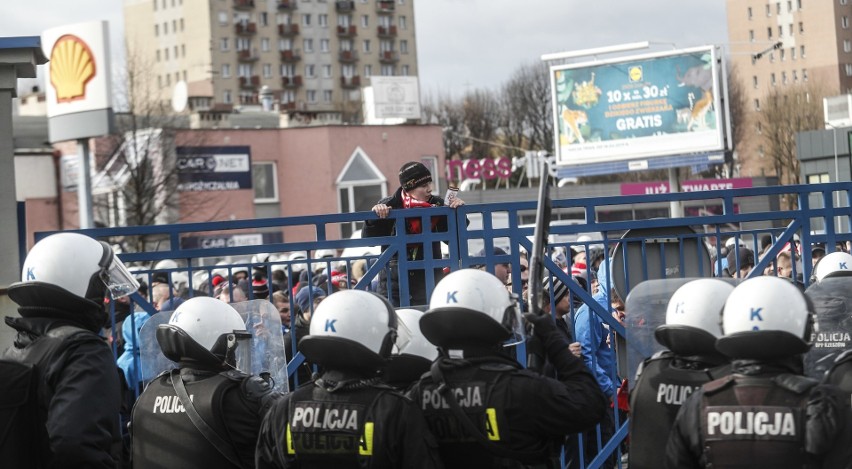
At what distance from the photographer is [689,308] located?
5.37m

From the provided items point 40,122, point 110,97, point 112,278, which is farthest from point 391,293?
point 40,122

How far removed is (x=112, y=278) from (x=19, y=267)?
188 cm

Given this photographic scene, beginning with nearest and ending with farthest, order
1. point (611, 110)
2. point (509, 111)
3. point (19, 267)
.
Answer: point (19, 267), point (611, 110), point (509, 111)

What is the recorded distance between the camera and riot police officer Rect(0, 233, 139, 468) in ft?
15.9

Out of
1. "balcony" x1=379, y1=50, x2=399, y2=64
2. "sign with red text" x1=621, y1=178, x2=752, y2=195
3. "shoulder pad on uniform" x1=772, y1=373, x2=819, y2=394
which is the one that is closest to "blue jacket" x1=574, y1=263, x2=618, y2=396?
"shoulder pad on uniform" x1=772, y1=373, x2=819, y2=394

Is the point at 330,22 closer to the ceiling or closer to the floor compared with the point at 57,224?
closer to the ceiling

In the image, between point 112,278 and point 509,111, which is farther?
point 509,111

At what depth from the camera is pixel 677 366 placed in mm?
5438

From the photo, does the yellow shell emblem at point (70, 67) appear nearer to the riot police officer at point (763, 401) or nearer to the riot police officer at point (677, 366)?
the riot police officer at point (677, 366)

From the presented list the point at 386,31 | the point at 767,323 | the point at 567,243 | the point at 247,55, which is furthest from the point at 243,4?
the point at 767,323

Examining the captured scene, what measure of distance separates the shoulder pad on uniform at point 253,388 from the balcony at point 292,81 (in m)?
105

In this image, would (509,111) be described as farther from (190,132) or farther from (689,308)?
(689,308)

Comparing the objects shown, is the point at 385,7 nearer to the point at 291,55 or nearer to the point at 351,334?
the point at 291,55

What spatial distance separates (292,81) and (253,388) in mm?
106009
